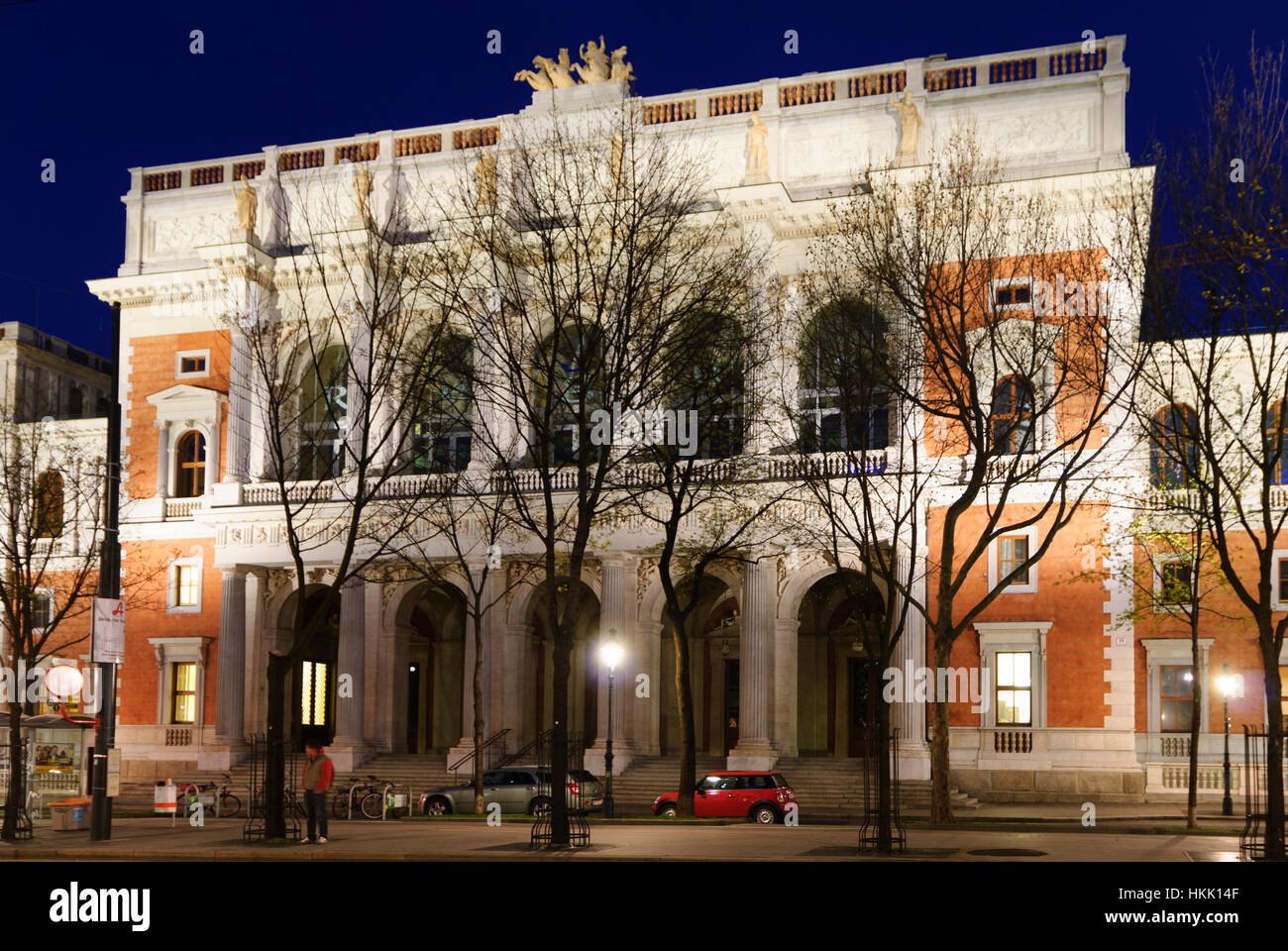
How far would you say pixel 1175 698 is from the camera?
4297 cm

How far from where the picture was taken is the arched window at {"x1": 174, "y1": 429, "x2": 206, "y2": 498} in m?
53.6

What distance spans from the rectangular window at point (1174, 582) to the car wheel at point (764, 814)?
11465 mm

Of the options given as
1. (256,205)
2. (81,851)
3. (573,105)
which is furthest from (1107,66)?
(81,851)

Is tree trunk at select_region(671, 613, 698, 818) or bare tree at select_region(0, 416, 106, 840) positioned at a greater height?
bare tree at select_region(0, 416, 106, 840)

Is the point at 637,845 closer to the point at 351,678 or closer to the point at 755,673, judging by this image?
the point at 755,673

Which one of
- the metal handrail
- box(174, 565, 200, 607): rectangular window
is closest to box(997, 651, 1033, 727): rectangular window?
the metal handrail

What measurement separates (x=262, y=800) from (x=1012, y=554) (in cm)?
2272

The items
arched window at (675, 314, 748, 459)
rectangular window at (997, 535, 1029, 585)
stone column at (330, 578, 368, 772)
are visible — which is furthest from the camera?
stone column at (330, 578, 368, 772)

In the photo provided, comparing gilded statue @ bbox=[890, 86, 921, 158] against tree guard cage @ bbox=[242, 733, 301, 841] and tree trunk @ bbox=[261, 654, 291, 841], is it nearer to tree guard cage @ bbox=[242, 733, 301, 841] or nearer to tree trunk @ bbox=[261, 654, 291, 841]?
tree guard cage @ bbox=[242, 733, 301, 841]

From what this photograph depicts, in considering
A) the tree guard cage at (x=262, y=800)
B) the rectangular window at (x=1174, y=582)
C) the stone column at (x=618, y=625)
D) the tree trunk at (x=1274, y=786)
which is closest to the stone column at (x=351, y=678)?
the tree guard cage at (x=262, y=800)

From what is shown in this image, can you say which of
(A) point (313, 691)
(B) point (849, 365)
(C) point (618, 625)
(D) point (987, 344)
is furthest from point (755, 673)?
(A) point (313, 691)

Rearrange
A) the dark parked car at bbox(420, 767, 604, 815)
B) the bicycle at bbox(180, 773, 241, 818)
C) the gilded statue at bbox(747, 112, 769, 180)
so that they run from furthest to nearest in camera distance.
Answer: the gilded statue at bbox(747, 112, 769, 180) → the bicycle at bbox(180, 773, 241, 818) → the dark parked car at bbox(420, 767, 604, 815)

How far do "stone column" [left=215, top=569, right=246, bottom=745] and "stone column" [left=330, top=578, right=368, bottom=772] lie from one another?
3472 millimetres

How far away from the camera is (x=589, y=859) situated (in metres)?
22.7
